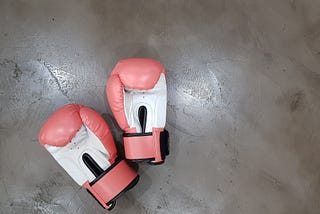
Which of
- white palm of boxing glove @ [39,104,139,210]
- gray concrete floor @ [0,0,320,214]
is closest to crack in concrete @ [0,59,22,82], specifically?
gray concrete floor @ [0,0,320,214]

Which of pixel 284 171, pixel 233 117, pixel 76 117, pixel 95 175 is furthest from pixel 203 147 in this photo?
pixel 76 117

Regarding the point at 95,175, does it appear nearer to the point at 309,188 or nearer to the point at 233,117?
the point at 233,117

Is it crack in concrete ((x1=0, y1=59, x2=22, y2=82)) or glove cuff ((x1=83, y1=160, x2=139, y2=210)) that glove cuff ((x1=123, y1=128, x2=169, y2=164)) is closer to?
glove cuff ((x1=83, y1=160, x2=139, y2=210))

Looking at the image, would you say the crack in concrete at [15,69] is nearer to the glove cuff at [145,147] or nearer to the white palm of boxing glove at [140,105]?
the white palm of boxing glove at [140,105]

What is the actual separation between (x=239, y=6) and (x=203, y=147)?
0.82m

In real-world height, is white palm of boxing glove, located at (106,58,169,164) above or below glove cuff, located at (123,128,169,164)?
above

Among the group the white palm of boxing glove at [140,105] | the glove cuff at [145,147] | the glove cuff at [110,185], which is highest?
the white palm of boxing glove at [140,105]

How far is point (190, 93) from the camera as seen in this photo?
1.74 metres

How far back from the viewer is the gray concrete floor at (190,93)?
5.53ft

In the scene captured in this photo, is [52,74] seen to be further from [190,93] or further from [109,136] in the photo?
[190,93]

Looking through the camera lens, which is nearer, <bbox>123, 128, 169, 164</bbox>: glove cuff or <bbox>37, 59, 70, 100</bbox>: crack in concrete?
<bbox>123, 128, 169, 164</bbox>: glove cuff

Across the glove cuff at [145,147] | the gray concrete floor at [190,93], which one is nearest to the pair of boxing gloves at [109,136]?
the glove cuff at [145,147]

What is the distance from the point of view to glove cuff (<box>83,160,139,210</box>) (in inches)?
56.9

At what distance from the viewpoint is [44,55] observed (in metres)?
1.73
